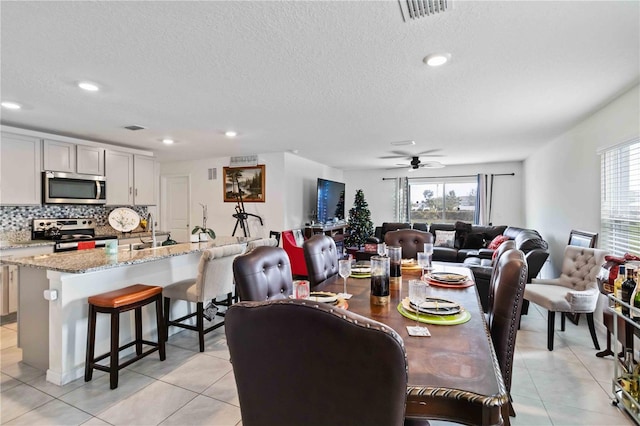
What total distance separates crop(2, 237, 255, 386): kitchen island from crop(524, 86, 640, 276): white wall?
172 inches

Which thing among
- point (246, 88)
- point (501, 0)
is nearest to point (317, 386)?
point (501, 0)

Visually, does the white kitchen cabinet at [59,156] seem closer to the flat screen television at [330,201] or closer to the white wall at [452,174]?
the flat screen television at [330,201]

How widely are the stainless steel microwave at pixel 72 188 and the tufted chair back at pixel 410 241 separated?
424 centimetres

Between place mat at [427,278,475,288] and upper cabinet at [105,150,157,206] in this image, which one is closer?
place mat at [427,278,475,288]

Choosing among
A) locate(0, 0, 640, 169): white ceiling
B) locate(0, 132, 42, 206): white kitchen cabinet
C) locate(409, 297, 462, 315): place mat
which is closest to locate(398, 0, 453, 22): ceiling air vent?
locate(0, 0, 640, 169): white ceiling

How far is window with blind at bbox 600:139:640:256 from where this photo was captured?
2.78 meters

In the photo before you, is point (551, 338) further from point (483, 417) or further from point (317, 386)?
point (317, 386)

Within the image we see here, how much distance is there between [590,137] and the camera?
3.54 m

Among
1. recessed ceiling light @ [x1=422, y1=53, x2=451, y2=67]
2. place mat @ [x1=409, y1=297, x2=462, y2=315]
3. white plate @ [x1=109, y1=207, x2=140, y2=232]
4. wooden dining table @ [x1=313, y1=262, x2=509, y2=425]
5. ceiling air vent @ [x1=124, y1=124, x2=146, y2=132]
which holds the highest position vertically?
recessed ceiling light @ [x1=422, y1=53, x2=451, y2=67]

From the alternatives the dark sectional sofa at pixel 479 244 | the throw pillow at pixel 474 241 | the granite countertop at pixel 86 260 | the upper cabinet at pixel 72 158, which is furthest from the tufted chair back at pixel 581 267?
the upper cabinet at pixel 72 158

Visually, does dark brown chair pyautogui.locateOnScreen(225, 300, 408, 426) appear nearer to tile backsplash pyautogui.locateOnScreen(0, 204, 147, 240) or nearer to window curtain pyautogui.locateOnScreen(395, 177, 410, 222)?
tile backsplash pyautogui.locateOnScreen(0, 204, 147, 240)

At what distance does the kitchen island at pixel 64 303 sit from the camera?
2320 millimetres

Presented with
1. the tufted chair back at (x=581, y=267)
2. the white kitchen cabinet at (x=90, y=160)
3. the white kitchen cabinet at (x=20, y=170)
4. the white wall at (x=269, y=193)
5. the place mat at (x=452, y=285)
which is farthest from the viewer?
the white wall at (x=269, y=193)

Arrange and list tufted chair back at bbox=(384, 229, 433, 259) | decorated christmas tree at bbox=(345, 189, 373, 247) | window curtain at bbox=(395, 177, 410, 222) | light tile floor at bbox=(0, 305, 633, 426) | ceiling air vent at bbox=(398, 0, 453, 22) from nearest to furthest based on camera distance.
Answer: ceiling air vent at bbox=(398, 0, 453, 22)
light tile floor at bbox=(0, 305, 633, 426)
tufted chair back at bbox=(384, 229, 433, 259)
decorated christmas tree at bbox=(345, 189, 373, 247)
window curtain at bbox=(395, 177, 410, 222)
